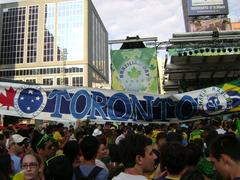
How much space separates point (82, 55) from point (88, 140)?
94.8m

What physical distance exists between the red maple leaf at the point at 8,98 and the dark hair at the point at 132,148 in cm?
589

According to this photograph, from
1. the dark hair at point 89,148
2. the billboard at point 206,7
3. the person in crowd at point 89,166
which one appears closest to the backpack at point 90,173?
the person in crowd at point 89,166

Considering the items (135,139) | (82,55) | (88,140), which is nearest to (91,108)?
(88,140)

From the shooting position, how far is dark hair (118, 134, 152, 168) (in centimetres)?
311

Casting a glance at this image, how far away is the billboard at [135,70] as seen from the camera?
14.1 meters

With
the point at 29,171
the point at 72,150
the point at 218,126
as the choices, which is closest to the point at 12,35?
the point at 218,126

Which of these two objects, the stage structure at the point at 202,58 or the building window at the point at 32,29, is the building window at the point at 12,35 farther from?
the stage structure at the point at 202,58

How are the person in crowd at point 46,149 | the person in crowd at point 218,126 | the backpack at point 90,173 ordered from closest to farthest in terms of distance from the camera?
the backpack at point 90,173, the person in crowd at point 46,149, the person in crowd at point 218,126

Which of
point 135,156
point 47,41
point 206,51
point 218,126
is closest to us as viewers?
point 135,156

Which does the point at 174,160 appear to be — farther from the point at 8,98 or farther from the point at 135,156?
the point at 8,98

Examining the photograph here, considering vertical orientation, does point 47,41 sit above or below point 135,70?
above

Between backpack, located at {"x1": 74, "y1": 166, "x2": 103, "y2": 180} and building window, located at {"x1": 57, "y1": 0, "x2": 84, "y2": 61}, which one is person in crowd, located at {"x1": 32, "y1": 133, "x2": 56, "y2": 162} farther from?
building window, located at {"x1": 57, "y1": 0, "x2": 84, "y2": 61}

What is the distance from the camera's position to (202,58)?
1584cm

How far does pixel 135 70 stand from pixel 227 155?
1207 centimetres
